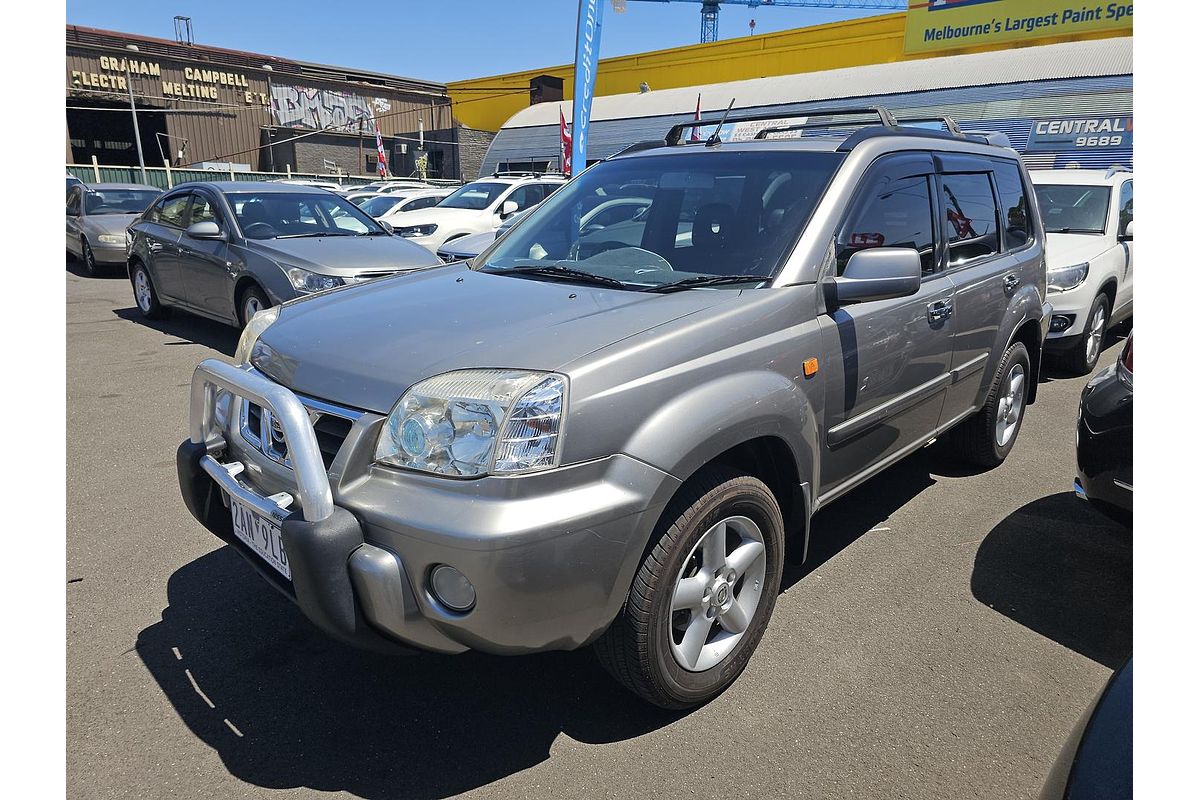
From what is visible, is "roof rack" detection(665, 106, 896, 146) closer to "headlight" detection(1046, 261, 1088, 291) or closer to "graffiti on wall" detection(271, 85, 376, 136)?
"headlight" detection(1046, 261, 1088, 291)

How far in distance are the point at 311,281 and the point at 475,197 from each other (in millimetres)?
6422

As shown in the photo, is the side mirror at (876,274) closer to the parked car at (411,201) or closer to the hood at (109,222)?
the parked car at (411,201)

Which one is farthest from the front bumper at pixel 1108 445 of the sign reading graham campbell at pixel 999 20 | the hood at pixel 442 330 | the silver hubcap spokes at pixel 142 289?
the sign reading graham campbell at pixel 999 20

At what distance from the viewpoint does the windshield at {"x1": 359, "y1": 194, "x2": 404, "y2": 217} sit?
51.7 feet

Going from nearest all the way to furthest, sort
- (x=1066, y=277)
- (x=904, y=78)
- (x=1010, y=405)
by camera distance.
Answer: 1. (x=1010, y=405)
2. (x=1066, y=277)
3. (x=904, y=78)

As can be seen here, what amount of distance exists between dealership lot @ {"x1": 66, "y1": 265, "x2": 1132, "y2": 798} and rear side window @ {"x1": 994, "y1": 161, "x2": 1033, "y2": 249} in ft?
5.36

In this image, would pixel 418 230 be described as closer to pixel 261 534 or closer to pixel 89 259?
pixel 89 259

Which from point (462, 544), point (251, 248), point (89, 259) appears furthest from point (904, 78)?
point (462, 544)

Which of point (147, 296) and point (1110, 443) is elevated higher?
point (147, 296)

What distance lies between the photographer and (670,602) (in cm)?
234

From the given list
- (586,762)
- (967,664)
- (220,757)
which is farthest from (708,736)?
(220,757)

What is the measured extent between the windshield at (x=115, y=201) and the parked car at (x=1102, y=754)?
52.8 feet

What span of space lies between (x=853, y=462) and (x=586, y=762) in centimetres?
162

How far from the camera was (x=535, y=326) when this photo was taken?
244 cm
